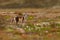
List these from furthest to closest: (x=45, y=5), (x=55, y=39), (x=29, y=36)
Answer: (x=45, y=5) → (x=29, y=36) → (x=55, y=39)

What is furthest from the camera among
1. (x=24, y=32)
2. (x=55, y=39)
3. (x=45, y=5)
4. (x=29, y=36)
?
(x=45, y=5)

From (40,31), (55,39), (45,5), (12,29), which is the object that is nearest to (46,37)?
(55,39)

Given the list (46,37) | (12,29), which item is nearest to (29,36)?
(46,37)

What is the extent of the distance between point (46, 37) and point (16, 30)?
196 inches

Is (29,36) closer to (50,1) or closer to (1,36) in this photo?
(1,36)

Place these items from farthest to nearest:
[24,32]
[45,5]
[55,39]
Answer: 1. [45,5]
2. [24,32]
3. [55,39]

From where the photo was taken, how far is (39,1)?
125062 millimetres

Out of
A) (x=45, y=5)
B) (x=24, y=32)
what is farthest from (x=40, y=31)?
(x=45, y=5)

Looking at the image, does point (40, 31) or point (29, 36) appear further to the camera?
point (40, 31)

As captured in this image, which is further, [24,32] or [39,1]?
[39,1]

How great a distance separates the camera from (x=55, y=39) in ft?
87.6

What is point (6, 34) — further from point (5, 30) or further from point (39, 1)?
point (39, 1)

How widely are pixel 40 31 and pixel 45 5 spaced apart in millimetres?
86709

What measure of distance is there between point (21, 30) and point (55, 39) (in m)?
5.94
